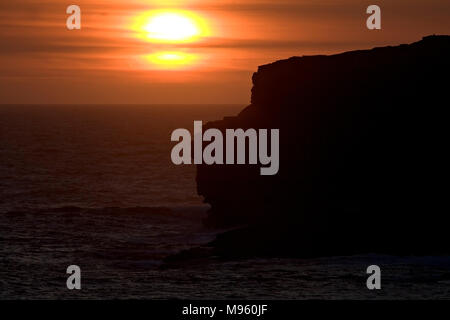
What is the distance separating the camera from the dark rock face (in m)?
44.4

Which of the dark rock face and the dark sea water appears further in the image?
the dark rock face

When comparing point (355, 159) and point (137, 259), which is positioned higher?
point (355, 159)

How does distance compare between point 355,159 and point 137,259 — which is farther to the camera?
point 355,159

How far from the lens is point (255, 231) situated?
4803cm

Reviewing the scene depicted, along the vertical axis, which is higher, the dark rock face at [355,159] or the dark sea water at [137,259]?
the dark rock face at [355,159]

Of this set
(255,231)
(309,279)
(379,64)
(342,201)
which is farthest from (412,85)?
(309,279)

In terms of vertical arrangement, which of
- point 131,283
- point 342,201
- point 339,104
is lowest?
point 131,283

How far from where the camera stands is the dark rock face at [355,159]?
146 feet

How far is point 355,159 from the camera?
153ft

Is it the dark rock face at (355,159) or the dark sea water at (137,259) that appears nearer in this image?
the dark sea water at (137,259)

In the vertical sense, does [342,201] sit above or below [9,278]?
above

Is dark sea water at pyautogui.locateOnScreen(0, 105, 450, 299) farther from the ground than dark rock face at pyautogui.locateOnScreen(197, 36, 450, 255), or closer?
closer

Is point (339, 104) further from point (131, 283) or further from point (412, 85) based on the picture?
→ point (131, 283)

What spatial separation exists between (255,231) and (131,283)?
13.6 metres
